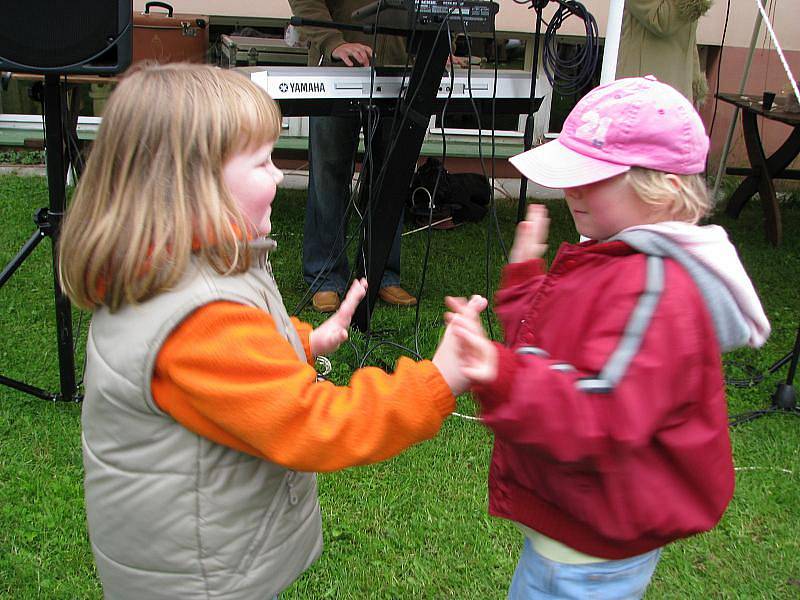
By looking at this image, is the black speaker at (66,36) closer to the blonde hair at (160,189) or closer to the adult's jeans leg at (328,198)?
the adult's jeans leg at (328,198)

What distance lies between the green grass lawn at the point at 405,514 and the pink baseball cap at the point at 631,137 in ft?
4.81

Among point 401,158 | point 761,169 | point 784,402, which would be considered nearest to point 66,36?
point 401,158

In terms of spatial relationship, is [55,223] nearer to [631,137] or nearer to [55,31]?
[55,31]

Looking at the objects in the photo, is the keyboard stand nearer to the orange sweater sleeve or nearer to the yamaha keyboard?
the yamaha keyboard

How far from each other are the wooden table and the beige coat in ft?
4.13

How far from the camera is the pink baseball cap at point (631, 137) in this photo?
4.31 ft

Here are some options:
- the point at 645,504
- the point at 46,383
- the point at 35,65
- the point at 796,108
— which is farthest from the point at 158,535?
the point at 796,108

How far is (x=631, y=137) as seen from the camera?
1.32 m

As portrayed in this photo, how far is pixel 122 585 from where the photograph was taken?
1420mm

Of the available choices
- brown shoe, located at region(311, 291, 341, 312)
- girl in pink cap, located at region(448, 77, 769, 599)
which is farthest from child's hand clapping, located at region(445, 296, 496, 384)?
brown shoe, located at region(311, 291, 341, 312)

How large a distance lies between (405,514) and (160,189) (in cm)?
172

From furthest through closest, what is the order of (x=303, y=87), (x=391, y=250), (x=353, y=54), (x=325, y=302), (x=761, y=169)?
(x=761, y=169) < (x=325, y=302) < (x=391, y=250) < (x=353, y=54) < (x=303, y=87)

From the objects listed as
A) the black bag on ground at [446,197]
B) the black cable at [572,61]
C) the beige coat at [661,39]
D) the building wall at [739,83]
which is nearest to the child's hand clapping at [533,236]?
the black cable at [572,61]

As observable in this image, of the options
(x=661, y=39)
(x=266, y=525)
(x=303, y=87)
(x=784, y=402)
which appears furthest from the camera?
(x=661, y=39)
